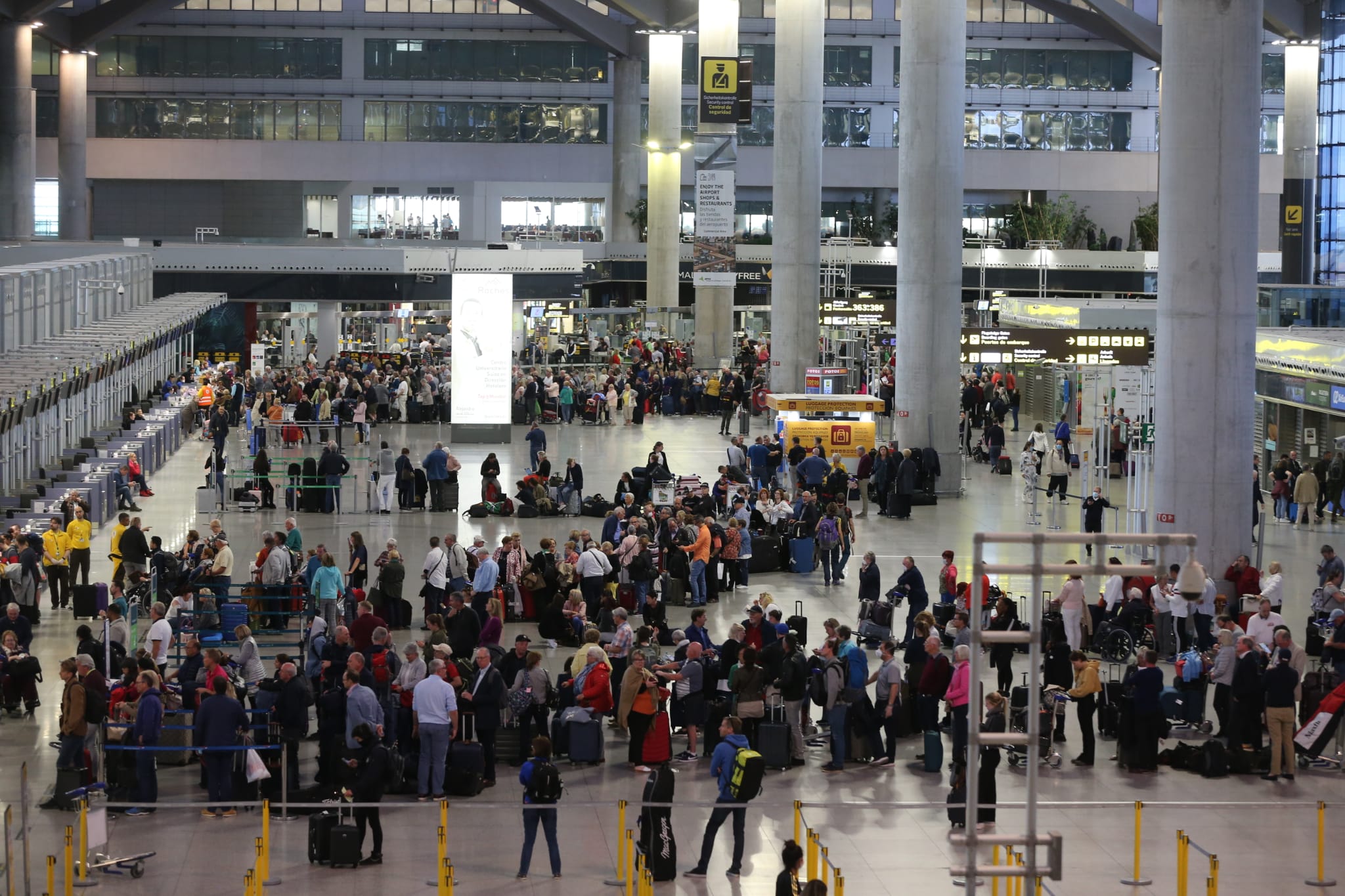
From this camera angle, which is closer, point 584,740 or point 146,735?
point 146,735

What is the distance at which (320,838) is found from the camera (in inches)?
508

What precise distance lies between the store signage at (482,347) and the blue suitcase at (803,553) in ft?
39.8

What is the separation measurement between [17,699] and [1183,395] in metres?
13.9

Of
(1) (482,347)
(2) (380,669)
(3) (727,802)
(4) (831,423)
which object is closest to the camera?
(3) (727,802)

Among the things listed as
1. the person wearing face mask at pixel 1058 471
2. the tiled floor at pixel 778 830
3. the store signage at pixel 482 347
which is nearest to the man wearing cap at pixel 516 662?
the tiled floor at pixel 778 830

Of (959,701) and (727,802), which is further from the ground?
(959,701)

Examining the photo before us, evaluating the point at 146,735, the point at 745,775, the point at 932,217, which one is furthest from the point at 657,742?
the point at 932,217

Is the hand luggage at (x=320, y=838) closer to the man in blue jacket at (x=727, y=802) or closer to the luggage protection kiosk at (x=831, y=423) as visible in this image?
the man in blue jacket at (x=727, y=802)

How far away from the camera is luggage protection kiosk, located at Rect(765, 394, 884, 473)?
34594 millimetres

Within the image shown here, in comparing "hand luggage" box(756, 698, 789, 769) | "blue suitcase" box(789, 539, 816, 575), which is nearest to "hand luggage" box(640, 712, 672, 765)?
"hand luggage" box(756, 698, 789, 769)

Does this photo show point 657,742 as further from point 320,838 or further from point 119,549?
point 119,549

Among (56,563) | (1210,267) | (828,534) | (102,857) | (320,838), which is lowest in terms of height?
(102,857)

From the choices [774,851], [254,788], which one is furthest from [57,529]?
[774,851]

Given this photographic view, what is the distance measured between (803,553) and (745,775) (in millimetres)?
12641
